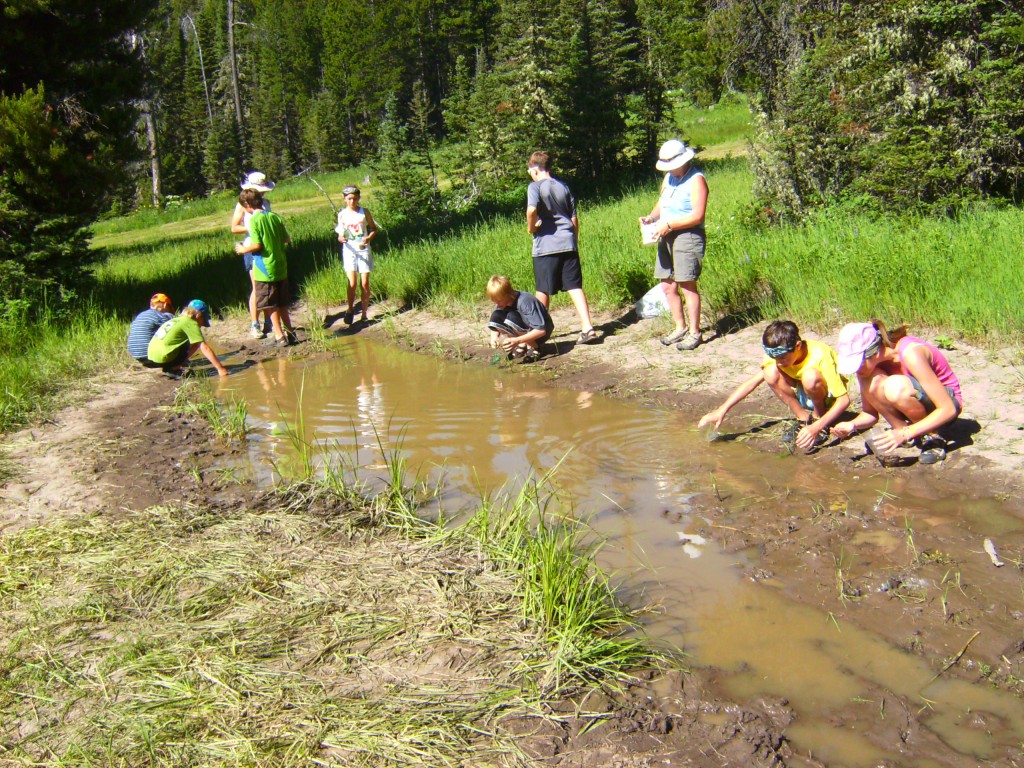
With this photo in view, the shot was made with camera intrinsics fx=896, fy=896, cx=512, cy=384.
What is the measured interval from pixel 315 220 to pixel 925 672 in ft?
56.5

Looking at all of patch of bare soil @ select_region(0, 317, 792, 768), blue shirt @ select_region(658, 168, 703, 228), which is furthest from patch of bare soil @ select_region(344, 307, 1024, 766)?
blue shirt @ select_region(658, 168, 703, 228)

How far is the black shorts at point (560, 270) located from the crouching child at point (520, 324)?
0.26 metres

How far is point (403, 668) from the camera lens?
3.60 m

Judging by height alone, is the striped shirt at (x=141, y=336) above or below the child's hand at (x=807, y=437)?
above

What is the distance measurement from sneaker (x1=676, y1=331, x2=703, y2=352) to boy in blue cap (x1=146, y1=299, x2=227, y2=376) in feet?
14.7

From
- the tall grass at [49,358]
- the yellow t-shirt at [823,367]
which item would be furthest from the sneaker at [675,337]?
the tall grass at [49,358]

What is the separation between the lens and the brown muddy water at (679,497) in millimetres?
3324

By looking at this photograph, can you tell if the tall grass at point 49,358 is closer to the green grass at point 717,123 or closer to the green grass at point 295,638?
the green grass at point 295,638

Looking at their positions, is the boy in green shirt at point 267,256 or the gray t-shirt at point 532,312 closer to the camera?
the gray t-shirt at point 532,312

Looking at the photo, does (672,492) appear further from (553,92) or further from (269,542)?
(553,92)

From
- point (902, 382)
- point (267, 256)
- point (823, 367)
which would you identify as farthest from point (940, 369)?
point (267, 256)

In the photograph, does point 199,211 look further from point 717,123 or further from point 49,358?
point 49,358

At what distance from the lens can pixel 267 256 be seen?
33.0 ft

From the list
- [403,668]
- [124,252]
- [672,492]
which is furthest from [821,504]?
[124,252]
